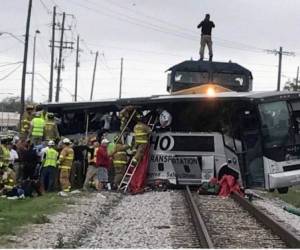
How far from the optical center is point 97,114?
75.5ft

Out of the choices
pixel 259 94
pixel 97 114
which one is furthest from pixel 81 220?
pixel 97 114

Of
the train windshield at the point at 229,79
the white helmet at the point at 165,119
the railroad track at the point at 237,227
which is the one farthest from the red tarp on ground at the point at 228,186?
the train windshield at the point at 229,79

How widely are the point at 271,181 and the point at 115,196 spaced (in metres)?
4.30

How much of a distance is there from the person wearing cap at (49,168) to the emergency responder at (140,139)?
2.45 metres

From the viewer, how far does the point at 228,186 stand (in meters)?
19.6

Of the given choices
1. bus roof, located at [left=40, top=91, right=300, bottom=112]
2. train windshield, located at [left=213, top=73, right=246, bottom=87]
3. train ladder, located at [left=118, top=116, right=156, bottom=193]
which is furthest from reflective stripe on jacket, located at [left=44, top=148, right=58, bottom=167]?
train windshield, located at [left=213, top=73, right=246, bottom=87]

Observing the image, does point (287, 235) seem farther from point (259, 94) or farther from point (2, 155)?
point (2, 155)

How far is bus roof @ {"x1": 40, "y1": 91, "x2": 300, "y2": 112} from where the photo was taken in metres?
19.0

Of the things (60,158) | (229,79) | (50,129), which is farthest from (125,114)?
(229,79)

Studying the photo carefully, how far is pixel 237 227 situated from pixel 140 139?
318 inches

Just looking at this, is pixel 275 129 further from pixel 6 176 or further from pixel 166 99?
pixel 6 176

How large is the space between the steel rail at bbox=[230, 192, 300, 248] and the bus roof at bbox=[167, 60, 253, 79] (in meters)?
7.29

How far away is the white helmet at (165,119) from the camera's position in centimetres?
2077

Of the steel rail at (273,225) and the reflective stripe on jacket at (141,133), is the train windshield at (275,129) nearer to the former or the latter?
the steel rail at (273,225)
